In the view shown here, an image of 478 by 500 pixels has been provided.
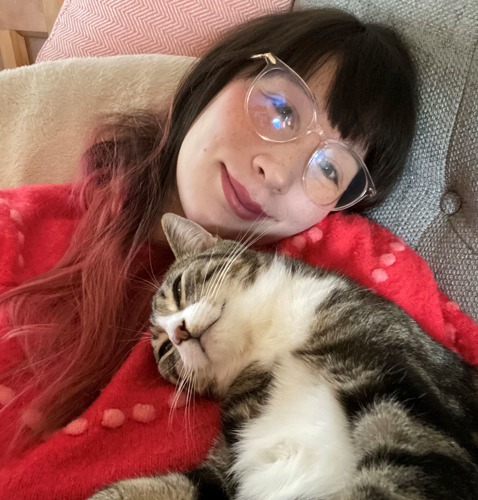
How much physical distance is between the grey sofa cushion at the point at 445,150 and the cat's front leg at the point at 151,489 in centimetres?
72

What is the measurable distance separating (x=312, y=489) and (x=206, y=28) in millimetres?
1577

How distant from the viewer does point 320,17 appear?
4.33ft

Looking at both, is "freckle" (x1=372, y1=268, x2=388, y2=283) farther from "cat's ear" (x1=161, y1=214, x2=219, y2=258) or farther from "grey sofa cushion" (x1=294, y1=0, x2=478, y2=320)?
"cat's ear" (x1=161, y1=214, x2=219, y2=258)

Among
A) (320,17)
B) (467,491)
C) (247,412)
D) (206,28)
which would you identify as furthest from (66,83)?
(467,491)

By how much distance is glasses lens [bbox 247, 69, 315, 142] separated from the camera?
1.17m

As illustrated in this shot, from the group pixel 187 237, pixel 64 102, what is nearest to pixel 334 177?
pixel 187 237

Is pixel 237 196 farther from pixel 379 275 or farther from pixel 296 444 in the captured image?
pixel 296 444

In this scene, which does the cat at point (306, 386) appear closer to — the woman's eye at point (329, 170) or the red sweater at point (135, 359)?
the red sweater at point (135, 359)

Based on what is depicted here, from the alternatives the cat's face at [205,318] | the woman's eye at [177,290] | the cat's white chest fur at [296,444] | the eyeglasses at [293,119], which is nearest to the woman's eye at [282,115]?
the eyeglasses at [293,119]

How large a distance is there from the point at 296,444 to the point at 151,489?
24 cm

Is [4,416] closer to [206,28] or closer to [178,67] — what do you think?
[178,67]

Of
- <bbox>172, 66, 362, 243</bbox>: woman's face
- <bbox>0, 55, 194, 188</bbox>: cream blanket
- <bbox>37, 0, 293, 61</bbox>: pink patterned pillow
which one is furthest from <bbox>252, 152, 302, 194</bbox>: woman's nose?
<bbox>37, 0, 293, 61</bbox>: pink patterned pillow

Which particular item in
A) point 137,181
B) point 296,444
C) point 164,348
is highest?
point 137,181

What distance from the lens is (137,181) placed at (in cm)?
133
